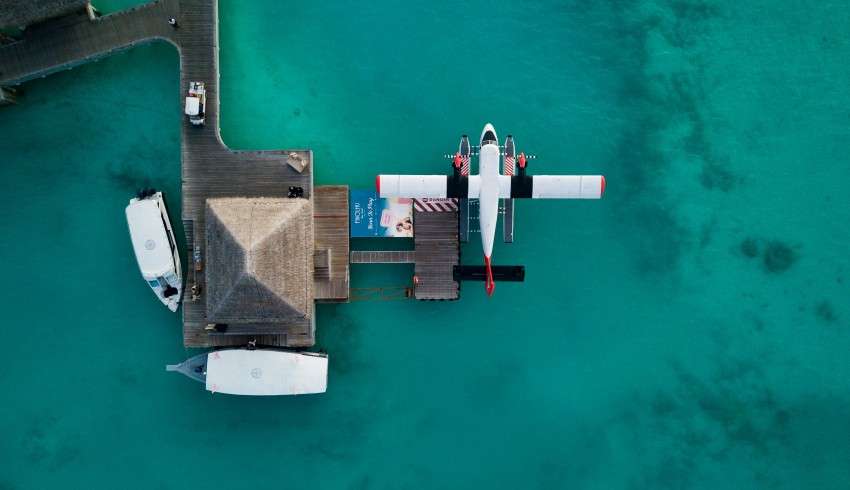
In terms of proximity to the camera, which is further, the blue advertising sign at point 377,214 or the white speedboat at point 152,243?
the blue advertising sign at point 377,214

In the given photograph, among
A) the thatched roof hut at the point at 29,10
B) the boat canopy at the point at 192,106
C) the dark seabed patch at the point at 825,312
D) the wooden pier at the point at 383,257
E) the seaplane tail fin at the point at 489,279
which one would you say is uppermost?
the thatched roof hut at the point at 29,10

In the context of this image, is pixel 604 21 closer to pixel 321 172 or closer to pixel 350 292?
pixel 321 172

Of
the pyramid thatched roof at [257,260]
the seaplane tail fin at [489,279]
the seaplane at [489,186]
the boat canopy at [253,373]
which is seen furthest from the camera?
the boat canopy at [253,373]

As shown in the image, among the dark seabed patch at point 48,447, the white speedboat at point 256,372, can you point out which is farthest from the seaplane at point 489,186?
the dark seabed patch at point 48,447

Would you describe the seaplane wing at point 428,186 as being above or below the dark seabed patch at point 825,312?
above

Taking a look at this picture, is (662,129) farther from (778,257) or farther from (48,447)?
(48,447)

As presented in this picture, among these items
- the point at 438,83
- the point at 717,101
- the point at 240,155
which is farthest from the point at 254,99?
the point at 717,101

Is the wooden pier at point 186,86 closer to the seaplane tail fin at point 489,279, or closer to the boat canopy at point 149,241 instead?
the boat canopy at point 149,241
